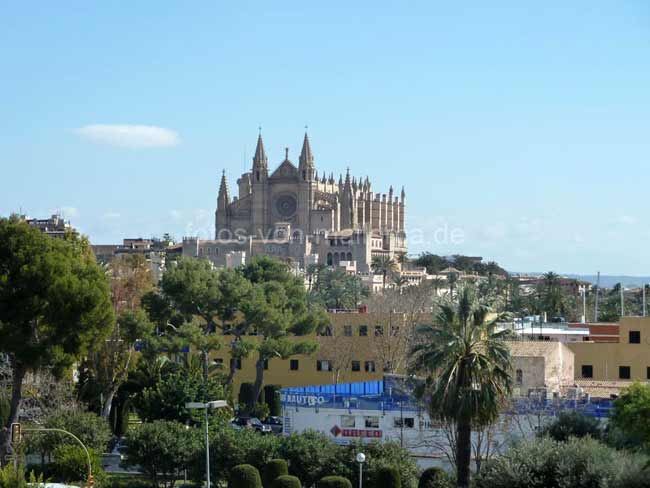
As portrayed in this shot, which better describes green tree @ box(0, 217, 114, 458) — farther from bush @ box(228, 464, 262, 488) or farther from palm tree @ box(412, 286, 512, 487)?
palm tree @ box(412, 286, 512, 487)

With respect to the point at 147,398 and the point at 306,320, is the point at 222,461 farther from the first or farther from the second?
the point at 306,320

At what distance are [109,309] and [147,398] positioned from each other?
5.80m

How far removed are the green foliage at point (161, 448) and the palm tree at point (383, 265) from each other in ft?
366

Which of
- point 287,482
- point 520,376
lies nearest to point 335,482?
point 287,482

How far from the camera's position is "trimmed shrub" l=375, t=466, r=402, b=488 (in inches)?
1252

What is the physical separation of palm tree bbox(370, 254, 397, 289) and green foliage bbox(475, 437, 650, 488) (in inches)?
4748

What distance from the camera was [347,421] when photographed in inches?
1540

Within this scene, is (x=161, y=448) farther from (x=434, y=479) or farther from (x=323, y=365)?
(x=323, y=365)

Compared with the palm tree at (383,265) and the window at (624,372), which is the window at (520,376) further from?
the palm tree at (383,265)

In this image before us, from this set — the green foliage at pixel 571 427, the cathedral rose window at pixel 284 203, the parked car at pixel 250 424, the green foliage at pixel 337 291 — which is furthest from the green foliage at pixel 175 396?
the cathedral rose window at pixel 284 203

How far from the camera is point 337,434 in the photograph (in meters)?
39.3

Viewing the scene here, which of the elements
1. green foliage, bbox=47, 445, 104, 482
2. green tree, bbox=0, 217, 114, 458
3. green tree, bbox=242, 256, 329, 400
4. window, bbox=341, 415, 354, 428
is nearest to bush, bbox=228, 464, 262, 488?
green foliage, bbox=47, 445, 104, 482

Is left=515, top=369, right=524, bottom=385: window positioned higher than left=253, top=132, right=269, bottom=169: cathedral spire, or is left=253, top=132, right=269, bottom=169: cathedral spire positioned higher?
left=253, top=132, right=269, bottom=169: cathedral spire

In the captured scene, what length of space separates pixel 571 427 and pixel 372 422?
27.4 feet
